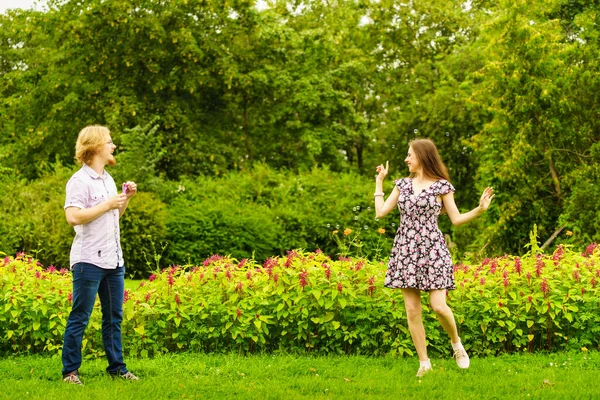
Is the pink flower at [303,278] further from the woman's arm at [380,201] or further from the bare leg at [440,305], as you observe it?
the bare leg at [440,305]

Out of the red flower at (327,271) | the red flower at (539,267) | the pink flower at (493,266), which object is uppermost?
the red flower at (327,271)

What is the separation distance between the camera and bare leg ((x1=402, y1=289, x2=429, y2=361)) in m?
5.62

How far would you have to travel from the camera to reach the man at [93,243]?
5.04 meters

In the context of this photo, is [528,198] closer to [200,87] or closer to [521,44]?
[521,44]

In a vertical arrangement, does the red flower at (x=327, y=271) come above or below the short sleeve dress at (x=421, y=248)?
below

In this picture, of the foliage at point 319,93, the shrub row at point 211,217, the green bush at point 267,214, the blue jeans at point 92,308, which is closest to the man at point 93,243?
the blue jeans at point 92,308

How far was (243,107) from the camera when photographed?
23922 millimetres

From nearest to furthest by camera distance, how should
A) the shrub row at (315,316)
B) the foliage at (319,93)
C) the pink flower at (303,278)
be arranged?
the shrub row at (315,316) → the pink flower at (303,278) → the foliage at (319,93)

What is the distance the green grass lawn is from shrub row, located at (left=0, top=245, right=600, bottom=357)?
0.23 meters

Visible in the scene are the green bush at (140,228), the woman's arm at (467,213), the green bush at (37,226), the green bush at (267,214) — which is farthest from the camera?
the green bush at (267,214)

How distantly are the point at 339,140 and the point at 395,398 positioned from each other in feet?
61.3

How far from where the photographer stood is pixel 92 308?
17.1ft

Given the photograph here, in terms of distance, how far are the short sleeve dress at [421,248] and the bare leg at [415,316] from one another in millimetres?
118

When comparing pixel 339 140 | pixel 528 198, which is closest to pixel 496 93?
pixel 528 198
